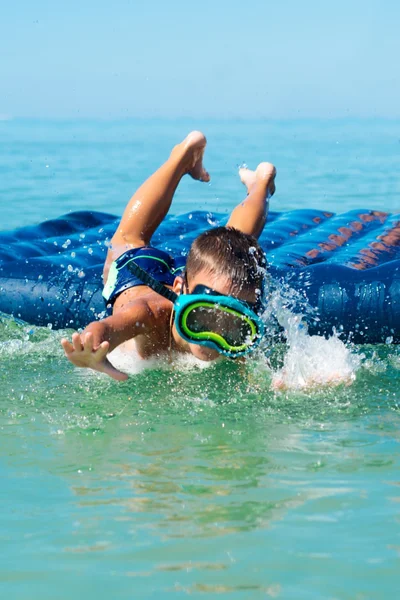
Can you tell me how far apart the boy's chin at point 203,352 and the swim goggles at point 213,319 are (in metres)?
0.13

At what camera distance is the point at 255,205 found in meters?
3.62

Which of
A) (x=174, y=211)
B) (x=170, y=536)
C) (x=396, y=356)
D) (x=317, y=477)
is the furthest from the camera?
(x=174, y=211)

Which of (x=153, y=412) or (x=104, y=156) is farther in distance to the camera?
(x=104, y=156)

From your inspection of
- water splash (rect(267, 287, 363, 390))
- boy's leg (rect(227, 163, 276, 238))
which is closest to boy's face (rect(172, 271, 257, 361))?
water splash (rect(267, 287, 363, 390))

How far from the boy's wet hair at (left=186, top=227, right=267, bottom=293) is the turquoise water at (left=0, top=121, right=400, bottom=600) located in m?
0.38

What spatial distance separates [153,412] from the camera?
2750mm

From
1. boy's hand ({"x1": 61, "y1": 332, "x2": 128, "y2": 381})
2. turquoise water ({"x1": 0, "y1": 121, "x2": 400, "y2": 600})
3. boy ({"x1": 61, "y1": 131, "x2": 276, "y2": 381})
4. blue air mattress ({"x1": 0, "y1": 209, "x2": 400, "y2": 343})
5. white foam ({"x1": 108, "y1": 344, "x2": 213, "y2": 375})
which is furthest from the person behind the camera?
blue air mattress ({"x1": 0, "y1": 209, "x2": 400, "y2": 343})

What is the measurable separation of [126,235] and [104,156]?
9.04 meters

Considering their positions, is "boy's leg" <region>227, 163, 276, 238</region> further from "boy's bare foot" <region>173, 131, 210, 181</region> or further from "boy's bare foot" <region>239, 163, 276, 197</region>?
"boy's bare foot" <region>173, 131, 210, 181</region>

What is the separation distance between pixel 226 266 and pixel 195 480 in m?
0.80

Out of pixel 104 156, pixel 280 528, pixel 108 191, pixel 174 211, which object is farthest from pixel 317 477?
pixel 104 156

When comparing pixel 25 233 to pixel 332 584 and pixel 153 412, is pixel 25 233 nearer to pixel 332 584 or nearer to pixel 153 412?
pixel 153 412

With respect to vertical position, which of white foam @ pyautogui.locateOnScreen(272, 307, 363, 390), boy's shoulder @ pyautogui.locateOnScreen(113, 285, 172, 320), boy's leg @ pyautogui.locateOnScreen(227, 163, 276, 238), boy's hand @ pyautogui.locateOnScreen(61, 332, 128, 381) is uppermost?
boy's leg @ pyautogui.locateOnScreen(227, 163, 276, 238)

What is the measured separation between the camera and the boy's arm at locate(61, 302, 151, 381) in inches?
96.3
